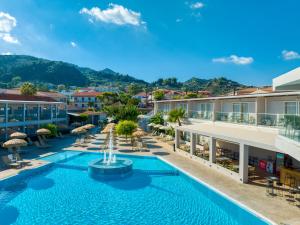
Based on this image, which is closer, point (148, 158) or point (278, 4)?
point (148, 158)

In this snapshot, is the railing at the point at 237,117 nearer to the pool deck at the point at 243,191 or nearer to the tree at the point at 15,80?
the pool deck at the point at 243,191

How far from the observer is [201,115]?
1235 inches

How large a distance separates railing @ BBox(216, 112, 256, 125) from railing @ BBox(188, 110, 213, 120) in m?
1.71

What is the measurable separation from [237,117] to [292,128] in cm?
1332

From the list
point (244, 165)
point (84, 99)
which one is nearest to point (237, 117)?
point (244, 165)

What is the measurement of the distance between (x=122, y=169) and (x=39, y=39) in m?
20.3

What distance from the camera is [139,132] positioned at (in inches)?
1155

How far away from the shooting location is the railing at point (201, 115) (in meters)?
29.5

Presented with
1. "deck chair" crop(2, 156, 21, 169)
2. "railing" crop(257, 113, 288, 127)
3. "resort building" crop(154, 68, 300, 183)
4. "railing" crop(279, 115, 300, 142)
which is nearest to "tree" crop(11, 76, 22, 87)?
"deck chair" crop(2, 156, 21, 169)

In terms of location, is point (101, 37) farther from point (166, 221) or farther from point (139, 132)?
point (166, 221)

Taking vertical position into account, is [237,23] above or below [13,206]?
above

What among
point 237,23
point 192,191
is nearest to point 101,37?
point 237,23

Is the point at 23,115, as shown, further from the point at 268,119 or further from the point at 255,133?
the point at 268,119

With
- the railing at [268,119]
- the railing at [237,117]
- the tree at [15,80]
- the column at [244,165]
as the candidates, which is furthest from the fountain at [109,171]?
the tree at [15,80]
